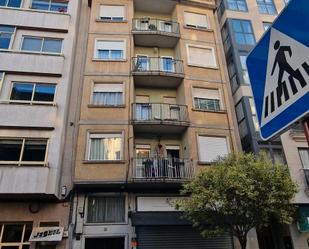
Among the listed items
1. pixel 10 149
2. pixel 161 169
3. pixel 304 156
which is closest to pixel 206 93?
pixel 161 169

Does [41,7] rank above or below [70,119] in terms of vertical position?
above

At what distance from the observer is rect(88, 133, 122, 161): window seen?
1417 cm

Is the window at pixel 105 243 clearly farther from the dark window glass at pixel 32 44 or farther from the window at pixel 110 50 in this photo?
the dark window glass at pixel 32 44

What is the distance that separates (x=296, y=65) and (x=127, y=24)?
17212 mm

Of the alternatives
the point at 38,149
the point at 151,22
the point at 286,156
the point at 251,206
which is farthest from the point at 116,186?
the point at 151,22

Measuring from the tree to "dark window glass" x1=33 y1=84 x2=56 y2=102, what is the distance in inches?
344

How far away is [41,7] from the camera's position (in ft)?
56.0

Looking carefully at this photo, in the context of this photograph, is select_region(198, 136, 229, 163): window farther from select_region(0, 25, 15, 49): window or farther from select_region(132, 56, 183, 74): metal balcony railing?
select_region(0, 25, 15, 49): window

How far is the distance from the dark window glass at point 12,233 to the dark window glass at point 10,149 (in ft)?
9.72

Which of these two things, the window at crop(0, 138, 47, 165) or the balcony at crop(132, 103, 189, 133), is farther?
the balcony at crop(132, 103, 189, 133)

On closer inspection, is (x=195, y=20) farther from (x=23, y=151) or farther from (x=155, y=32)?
(x=23, y=151)

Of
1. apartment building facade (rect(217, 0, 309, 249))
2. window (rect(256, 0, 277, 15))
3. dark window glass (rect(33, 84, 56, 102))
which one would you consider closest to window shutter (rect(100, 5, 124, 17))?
dark window glass (rect(33, 84, 56, 102))

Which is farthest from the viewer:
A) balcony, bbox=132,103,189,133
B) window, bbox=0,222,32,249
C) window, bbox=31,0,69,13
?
window, bbox=31,0,69,13

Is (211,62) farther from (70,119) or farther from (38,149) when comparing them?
(38,149)
